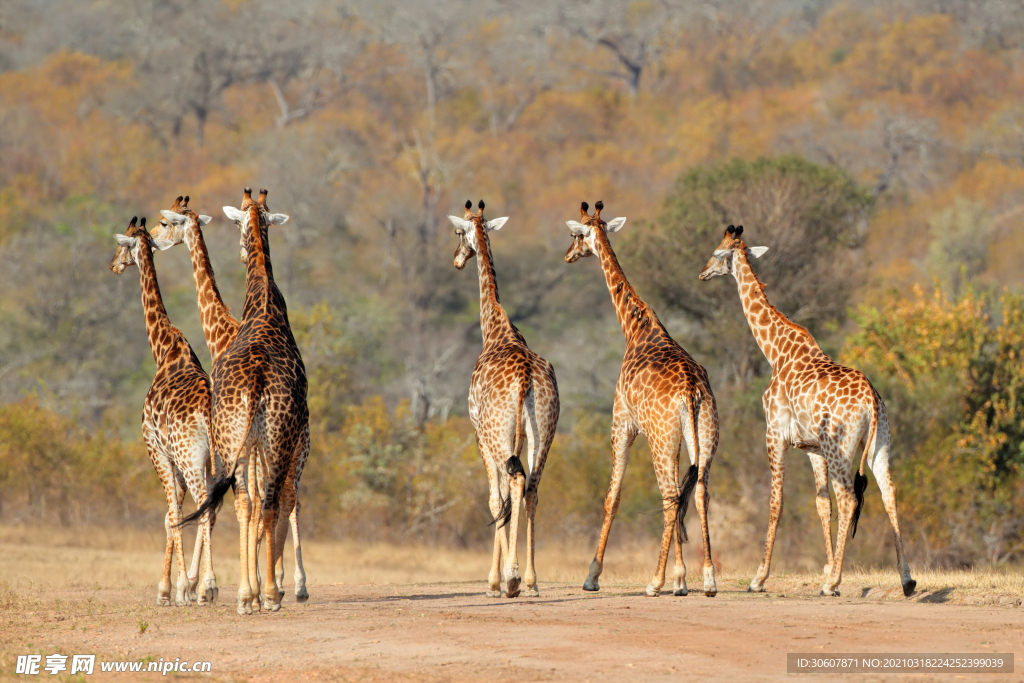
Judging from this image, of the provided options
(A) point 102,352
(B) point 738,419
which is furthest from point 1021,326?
(A) point 102,352

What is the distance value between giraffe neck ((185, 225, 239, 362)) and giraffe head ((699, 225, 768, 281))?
4.99m

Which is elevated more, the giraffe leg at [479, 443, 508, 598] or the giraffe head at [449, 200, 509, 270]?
the giraffe head at [449, 200, 509, 270]

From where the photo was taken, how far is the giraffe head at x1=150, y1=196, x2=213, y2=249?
12.2 meters

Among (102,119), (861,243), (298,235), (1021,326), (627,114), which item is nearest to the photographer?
(1021,326)

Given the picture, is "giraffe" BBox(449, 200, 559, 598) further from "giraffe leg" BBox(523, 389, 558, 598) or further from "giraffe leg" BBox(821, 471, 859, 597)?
"giraffe leg" BBox(821, 471, 859, 597)

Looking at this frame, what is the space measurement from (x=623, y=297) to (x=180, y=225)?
4.54 m

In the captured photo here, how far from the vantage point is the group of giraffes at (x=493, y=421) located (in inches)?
400

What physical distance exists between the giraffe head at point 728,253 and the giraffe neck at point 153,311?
18.2ft

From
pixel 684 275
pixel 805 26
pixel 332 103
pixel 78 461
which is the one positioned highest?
pixel 805 26

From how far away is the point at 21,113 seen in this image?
221ft

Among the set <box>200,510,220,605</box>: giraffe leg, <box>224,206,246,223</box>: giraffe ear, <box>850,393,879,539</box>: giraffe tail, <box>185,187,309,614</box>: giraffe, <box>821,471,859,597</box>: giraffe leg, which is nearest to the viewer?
<box>185,187,309,614</box>: giraffe

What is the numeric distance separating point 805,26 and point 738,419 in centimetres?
7781

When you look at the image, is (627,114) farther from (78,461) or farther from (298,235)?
(78,461)

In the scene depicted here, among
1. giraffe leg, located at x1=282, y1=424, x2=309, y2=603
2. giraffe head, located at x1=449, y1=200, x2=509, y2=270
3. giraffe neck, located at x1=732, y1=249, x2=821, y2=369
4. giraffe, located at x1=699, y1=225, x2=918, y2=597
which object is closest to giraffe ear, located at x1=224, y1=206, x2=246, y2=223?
giraffe head, located at x1=449, y1=200, x2=509, y2=270
